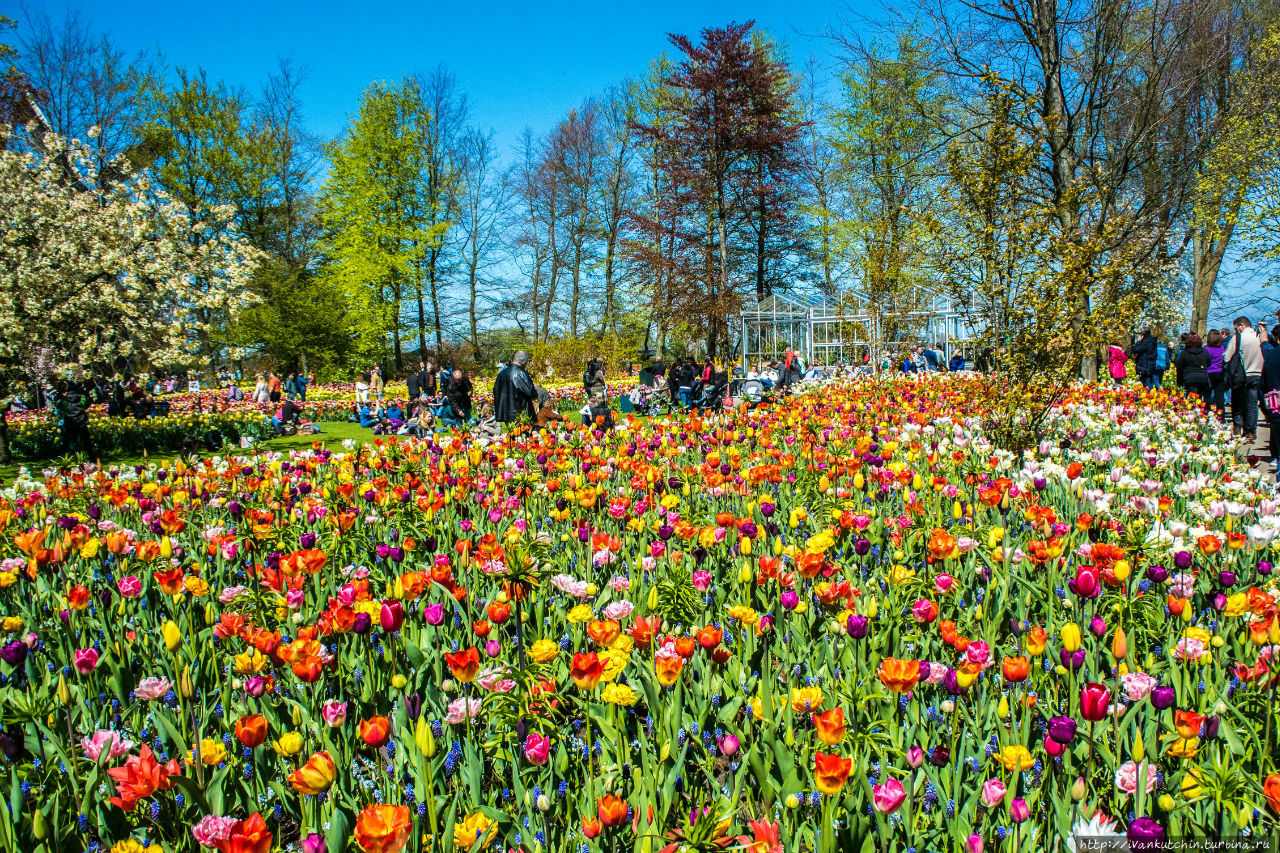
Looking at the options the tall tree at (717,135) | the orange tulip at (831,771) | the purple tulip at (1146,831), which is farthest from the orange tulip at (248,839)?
the tall tree at (717,135)

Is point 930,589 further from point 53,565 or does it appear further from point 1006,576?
point 53,565

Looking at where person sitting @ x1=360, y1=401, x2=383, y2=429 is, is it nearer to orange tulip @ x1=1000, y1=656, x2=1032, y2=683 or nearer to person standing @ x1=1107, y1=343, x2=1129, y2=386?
person standing @ x1=1107, y1=343, x2=1129, y2=386

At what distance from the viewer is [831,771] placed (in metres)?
1.33

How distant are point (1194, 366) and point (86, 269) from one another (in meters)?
16.8

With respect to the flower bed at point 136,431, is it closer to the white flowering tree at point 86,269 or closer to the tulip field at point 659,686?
the white flowering tree at point 86,269

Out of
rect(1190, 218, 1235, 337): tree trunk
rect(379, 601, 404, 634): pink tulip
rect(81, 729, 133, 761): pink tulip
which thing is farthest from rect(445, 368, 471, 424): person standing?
rect(1190, 218, 1235, 337): tree trunk

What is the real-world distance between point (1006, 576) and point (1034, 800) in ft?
3.87

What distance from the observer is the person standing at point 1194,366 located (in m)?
10.0

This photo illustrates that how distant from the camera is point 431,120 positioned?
3108 centimetres

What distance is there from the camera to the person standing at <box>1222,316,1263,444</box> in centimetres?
820

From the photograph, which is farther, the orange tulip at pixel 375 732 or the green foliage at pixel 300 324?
the green foliage at pixel 300 324

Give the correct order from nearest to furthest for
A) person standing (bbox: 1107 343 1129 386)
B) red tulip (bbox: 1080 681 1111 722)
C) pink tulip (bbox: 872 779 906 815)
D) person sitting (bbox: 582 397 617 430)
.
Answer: pink tulip (bbox: 872 779 906 815) → red tulip (bbox: 1080 681 1111 722) → person sitting (bbox: 582 397 617 430) → person standing (bbox: 1107 343 1129 386)

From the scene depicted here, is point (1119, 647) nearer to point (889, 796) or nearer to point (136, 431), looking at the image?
point (889, 796)

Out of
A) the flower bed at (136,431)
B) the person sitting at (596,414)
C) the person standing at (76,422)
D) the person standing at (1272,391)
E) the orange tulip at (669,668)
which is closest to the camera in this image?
the orange tulip at (669,668)
